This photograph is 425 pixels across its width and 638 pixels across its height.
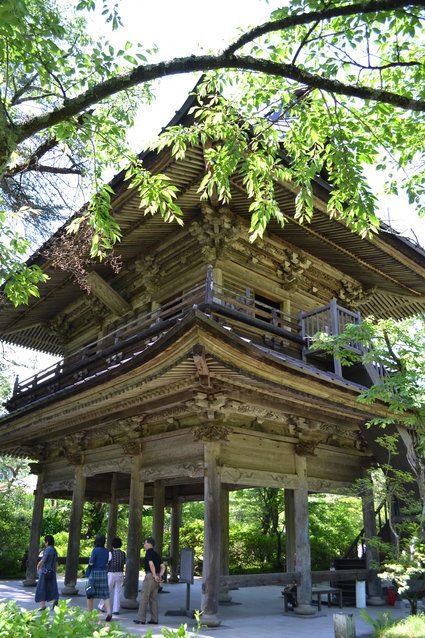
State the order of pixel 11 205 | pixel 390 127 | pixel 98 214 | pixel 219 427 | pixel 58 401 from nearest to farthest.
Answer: pixel 98 214 → pixel 390 127 → pixel 219 427 → pixel 11 205 → pixel 58 401

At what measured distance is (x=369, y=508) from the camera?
11492 mm

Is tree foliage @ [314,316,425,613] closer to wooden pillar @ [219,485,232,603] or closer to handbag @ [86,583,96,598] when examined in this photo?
wooden pillar @ [219,485,232,603]

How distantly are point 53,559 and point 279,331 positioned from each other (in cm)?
612

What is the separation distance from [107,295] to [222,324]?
5102 millimetres

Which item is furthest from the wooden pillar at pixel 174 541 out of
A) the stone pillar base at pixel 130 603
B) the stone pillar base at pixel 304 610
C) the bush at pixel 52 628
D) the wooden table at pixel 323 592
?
the bush at pixel 52 628

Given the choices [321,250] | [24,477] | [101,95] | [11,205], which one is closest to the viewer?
[101,95]

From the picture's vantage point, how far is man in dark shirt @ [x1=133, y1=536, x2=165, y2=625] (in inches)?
330

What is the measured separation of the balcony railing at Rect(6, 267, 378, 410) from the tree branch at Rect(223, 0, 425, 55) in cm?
389

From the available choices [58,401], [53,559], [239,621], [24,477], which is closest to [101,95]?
[58,401]

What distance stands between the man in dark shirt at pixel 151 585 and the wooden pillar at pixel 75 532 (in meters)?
4.40

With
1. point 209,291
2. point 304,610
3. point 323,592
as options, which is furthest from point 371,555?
point 209,291

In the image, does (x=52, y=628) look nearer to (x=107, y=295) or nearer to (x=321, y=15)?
(x=321, y=15)

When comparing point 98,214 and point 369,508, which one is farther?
point 369,508

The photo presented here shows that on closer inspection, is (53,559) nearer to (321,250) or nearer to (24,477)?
(321,250)
